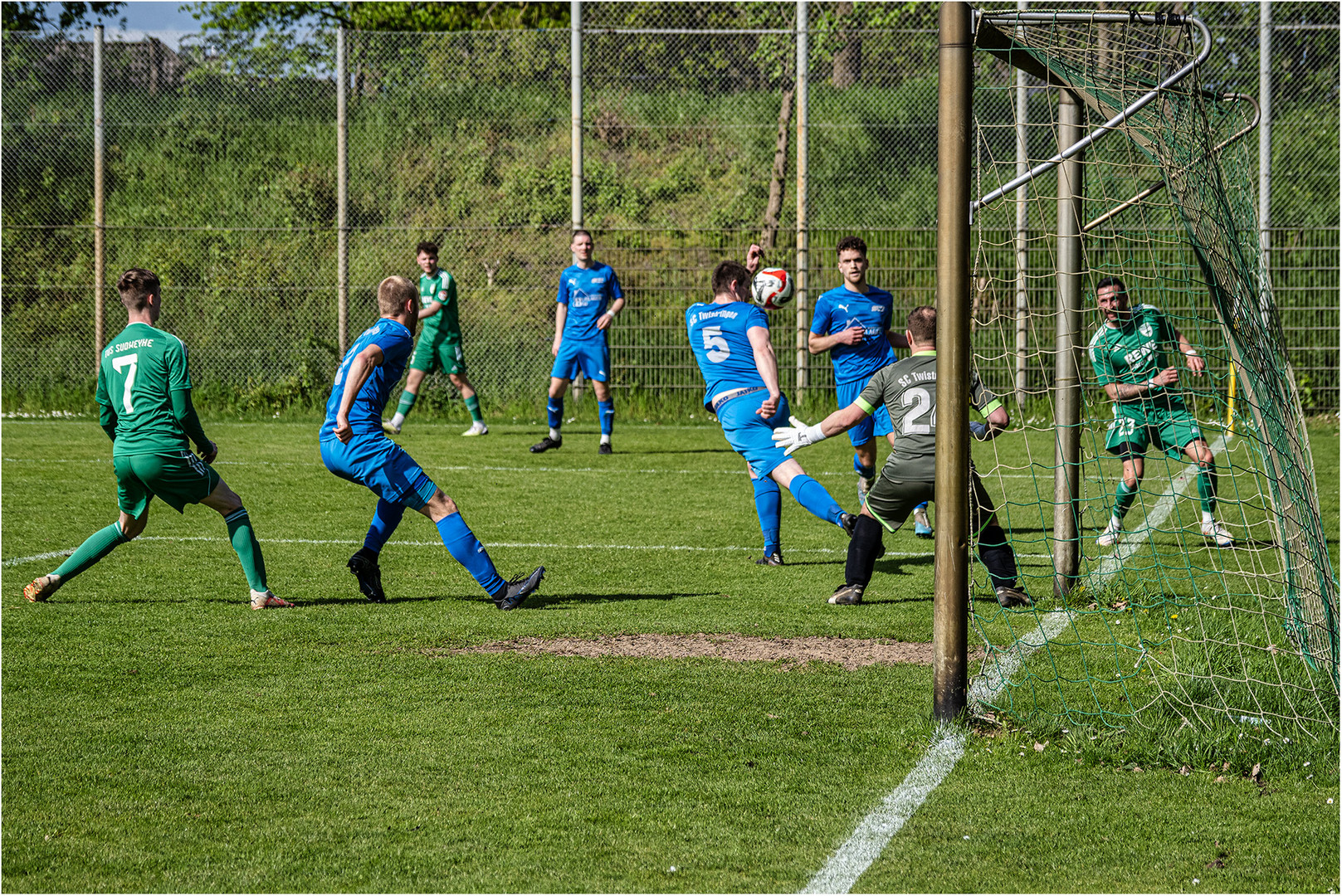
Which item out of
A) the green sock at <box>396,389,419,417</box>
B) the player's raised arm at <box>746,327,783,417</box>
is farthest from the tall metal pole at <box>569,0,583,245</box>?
the player's raised arm at <box>746,327,783,417</box>

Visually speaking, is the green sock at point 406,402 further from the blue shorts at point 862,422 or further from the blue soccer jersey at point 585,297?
the blue shorts at point 862,422

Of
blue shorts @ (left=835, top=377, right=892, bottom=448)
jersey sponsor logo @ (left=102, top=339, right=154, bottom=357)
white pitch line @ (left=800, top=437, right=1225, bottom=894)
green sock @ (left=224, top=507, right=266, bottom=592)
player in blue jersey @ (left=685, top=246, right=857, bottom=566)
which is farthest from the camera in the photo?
blue shorts @ (left=835, top=377, right=892, bottom=448)

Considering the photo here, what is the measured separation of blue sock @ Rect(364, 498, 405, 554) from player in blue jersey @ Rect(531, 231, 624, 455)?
665 centimetres

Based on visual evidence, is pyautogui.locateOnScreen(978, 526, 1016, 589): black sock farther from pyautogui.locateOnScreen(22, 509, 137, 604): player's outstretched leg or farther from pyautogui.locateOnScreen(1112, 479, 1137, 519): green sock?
pyautogui.locateOnScreen(22, 509, 137, 604): player's outstretched leg

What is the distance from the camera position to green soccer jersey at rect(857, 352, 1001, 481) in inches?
265

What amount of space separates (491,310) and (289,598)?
37.4 ft

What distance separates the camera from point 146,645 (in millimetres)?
6145

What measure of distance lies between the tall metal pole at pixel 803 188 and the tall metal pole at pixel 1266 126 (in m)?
6.01

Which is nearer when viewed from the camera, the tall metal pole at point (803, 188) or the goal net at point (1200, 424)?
the goal net at point (1200, 424)

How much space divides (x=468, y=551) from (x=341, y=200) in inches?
486

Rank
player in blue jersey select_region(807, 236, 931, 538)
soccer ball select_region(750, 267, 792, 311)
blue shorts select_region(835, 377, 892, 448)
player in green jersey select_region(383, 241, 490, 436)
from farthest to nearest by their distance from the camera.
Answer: player in green jersey select_region(383, 241, 490, 436) < player in blue jersey select_region(807, 236, 931, 538) < blue shorts select_region(835, 377, 892, 448) < soccer ball select_region(750, 267, 792, 311)

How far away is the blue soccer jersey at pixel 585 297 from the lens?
14.0 metres

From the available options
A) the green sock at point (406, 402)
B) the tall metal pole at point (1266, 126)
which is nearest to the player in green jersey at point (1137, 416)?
the green sock at point (406, 402)

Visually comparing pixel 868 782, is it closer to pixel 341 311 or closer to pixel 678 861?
pixel 678 861
